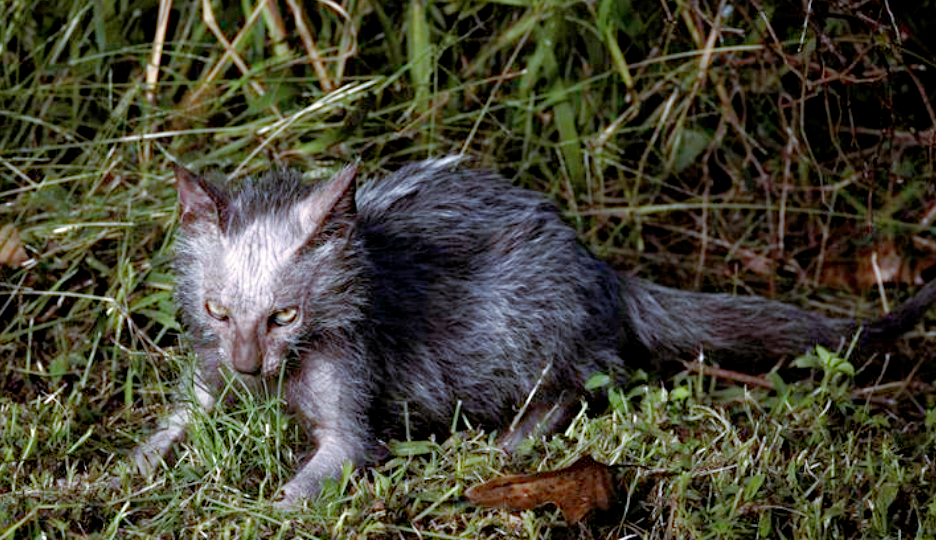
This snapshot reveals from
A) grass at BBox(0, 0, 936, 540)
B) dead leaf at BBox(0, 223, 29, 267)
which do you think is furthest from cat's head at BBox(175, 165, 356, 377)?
dead leaf at BBox(0, 223, 29, 267)

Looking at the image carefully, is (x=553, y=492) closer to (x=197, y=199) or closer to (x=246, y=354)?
(x=246, y=354)

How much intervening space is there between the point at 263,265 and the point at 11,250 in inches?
59.3

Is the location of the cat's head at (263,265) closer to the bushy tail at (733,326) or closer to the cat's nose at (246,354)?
the cat's nose at (246,354)

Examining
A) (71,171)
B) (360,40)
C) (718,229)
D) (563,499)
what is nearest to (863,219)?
(718,229)

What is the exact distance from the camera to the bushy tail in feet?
15.6

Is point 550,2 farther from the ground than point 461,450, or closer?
farther from the ground

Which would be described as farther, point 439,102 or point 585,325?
point 439,102

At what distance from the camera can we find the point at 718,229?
5652 millimetres

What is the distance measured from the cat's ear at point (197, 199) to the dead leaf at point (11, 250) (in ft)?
3.96

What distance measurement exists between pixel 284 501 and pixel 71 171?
1949 mm

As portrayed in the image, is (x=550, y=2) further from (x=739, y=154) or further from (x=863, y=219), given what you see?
(x=863, y=219)

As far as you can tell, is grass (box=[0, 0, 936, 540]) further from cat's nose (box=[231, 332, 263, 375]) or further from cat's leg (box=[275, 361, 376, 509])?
cat's nose (box=[231, 332, 263, 375])

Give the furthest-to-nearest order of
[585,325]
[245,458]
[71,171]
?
[71,171] → [585,325] → [245,458]

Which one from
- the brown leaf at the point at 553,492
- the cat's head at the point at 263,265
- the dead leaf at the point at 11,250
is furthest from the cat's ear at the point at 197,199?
the dead leaf at the point at 11,250
